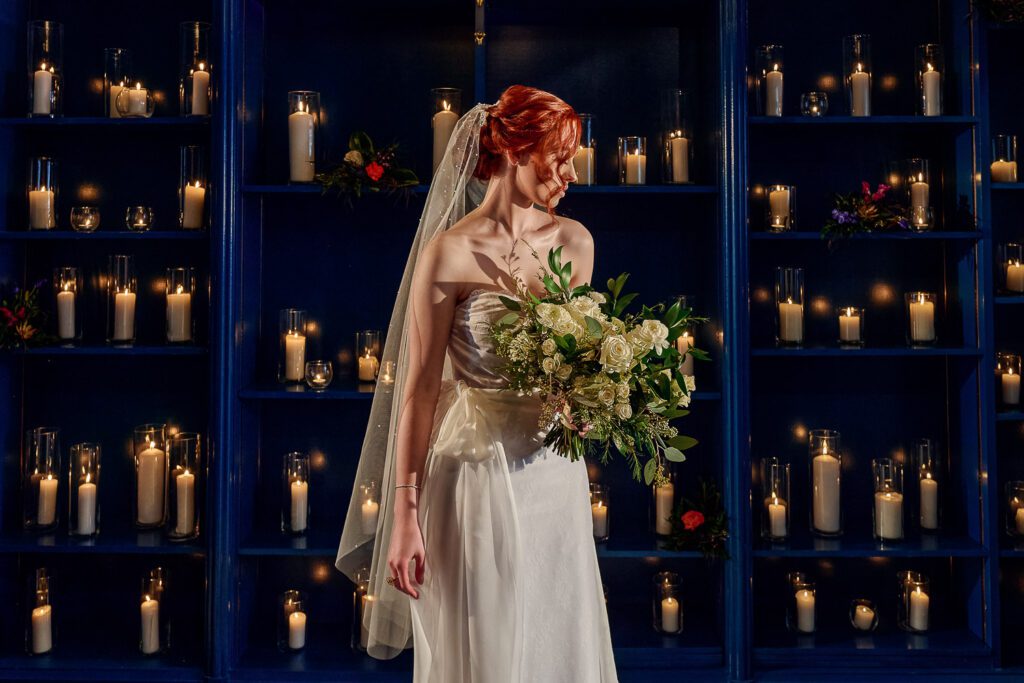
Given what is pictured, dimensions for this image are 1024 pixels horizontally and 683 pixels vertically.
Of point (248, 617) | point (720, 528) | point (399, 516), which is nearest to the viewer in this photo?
point (399, 516)

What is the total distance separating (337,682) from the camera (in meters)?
2.75

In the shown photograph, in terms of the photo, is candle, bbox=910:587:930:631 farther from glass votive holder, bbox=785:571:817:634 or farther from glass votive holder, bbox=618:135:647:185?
glass votive holder, bbox=618:135:647:185

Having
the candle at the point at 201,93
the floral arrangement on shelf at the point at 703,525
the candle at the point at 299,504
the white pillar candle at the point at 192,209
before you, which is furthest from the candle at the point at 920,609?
the candle at the point at 201,93

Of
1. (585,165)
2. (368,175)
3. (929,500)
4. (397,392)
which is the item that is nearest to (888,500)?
(929,500)

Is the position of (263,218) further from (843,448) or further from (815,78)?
(843,448)

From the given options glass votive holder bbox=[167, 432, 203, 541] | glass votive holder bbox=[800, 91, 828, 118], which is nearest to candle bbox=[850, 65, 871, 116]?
glass votive holder bbox=[800, 91, 828, 118]

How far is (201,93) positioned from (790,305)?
2.11m

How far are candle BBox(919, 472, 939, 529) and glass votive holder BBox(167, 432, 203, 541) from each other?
2480mm

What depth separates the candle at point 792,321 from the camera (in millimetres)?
2846

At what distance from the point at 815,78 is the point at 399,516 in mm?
2299

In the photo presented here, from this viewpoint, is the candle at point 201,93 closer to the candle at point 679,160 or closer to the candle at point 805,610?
the candle at point 679,160

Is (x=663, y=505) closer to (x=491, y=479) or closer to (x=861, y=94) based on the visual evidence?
(x=491, y=479)

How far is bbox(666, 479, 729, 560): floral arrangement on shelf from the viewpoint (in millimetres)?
2709

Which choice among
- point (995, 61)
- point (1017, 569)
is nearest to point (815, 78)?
point (995, 61)
